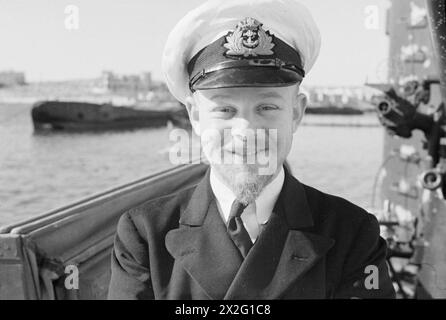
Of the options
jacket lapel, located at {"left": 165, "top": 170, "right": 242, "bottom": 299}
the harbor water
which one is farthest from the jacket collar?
the harbor water

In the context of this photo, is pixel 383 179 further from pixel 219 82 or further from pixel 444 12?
pixel 219 82

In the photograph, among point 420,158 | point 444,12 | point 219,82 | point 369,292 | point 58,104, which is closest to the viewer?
point 219,82

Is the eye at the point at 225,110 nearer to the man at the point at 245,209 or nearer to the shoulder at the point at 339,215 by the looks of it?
the man at the point at 245,209

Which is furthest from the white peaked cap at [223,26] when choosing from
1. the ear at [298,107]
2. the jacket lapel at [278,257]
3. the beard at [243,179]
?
the jacket lapel at [278,257]

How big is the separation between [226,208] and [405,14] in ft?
15.3

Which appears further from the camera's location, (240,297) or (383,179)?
(383,179)

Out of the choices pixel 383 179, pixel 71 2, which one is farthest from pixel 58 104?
pixel 71 2

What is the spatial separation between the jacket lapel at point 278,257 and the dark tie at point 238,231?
0.04 meters

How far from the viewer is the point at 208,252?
5.55ft

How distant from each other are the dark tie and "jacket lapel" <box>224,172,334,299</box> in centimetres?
4

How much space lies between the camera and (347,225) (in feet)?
5.77

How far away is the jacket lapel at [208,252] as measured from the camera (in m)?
1.67

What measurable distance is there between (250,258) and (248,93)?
514 mm

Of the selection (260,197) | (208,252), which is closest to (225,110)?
(260,197)
